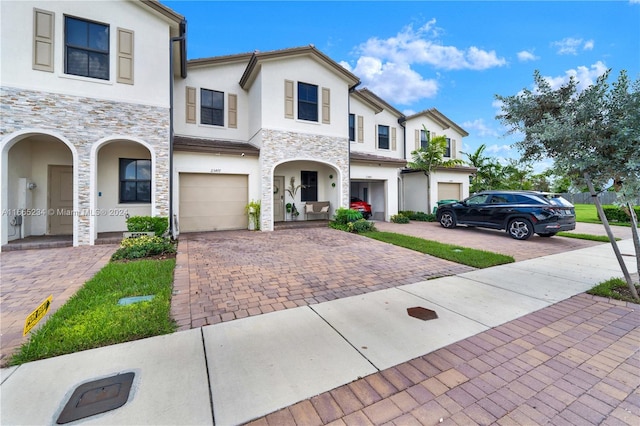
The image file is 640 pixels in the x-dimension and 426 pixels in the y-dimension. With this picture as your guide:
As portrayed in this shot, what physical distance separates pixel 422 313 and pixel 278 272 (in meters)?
3.11

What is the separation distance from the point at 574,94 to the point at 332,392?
19.4 ft

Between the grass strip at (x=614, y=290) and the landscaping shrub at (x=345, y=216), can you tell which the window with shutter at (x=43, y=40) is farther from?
the grass strip at (x=614, y=290)

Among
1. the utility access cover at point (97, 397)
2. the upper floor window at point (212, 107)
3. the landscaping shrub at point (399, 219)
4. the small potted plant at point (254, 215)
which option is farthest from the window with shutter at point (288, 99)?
the utility access cover at point (97, 397)

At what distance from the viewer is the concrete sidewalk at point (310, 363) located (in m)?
2.10

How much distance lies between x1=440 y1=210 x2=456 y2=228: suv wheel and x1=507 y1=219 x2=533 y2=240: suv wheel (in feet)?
8.29

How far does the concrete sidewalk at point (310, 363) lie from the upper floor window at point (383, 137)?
48.8 feet

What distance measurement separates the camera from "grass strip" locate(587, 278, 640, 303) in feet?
14.7

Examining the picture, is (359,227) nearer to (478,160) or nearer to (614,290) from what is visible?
(614,290)

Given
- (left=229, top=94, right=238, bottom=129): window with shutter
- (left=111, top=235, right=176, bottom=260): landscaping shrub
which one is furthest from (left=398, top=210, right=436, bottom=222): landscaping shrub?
(left=111, top=235, right=176, bottom=260): landscaping shrub

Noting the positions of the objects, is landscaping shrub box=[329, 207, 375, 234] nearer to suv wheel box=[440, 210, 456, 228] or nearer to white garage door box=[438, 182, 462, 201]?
suv wheel box=[440, 210, 456, 228]

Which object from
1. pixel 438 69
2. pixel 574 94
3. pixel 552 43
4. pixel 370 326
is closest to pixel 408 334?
pixel 370 326

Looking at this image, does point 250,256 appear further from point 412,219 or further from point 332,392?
point 412,219

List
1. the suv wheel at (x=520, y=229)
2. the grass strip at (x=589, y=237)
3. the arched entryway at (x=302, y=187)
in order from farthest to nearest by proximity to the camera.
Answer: the arched entryway at (x=302, y=187), the grass strip at (x=589, y=237), the suv wheel at (x=520, y=229)

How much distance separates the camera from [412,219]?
1661 cm
